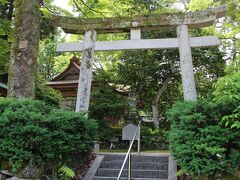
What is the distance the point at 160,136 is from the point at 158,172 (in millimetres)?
6305

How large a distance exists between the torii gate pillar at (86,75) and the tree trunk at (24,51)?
259 cm

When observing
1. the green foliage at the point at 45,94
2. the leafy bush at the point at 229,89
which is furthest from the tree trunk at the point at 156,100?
the leafy bush at the point at 229,89

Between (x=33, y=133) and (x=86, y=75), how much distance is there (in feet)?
14.2

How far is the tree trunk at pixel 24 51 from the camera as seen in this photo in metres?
6.68

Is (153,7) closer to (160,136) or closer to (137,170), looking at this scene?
(160,136)

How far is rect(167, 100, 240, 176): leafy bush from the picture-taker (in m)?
5.33

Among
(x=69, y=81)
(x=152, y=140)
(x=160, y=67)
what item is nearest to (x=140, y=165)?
(x=152, y=140)

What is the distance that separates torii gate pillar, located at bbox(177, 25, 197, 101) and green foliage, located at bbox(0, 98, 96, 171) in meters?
3.96

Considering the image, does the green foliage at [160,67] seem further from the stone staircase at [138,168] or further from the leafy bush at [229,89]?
the leafy bush at [229,89]

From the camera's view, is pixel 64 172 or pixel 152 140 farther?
pixel 152 140

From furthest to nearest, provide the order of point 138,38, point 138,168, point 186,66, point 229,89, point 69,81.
A: 1. point 69,81
2. point 138,38
3. point 186,66
4. point 138,168
5. point 229,89

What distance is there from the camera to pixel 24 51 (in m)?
6.82

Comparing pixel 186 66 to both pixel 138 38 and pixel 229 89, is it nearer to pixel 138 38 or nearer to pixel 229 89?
pixel 138 38

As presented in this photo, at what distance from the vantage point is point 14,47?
6.93m
